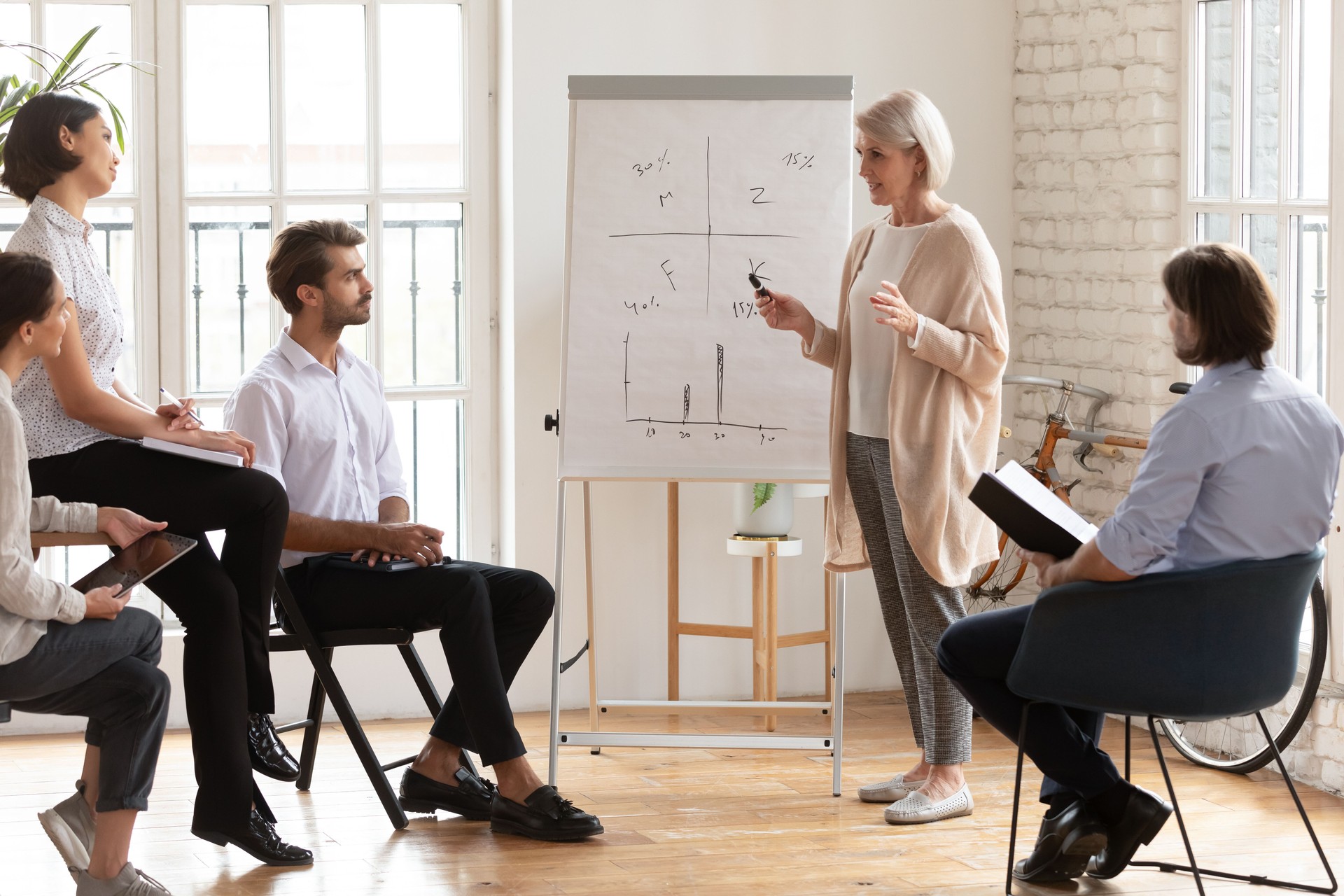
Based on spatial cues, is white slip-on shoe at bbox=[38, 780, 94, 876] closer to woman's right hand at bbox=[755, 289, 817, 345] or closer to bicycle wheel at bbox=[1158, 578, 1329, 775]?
woman's right hand at bbox=[755, 289, 817, 345]

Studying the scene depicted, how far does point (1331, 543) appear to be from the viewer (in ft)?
12.1

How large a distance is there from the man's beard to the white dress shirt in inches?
2.8

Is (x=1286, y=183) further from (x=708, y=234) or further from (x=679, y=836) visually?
(x=679, y=836)

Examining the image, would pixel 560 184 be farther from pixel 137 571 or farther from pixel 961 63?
pixel 137 571

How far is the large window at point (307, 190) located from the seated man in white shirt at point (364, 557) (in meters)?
1.09

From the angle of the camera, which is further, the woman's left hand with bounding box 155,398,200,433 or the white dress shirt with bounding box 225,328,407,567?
the white dress shirt with bounding box 225,328,407,567

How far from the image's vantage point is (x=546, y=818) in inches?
128

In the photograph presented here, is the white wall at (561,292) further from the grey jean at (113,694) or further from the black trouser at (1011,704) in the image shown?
the black trouser at (1011,704)

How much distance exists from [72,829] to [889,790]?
1.81 metres

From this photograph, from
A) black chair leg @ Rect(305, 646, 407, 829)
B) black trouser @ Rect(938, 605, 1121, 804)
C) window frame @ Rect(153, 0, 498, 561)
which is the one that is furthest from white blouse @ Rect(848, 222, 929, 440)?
window frame @ Rect(153, 0, 498, 561)

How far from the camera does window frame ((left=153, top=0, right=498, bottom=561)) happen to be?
4.41 m

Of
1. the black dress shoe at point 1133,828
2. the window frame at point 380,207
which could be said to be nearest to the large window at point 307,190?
the window frame at point 380,207

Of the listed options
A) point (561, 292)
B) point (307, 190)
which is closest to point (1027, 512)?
point (561, 292)

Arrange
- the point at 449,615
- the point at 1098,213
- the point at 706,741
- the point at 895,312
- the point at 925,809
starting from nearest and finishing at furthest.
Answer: the point at 895,312 < the point at 449,615 < the point at 925,809 < the point at 706,741 < the point at 1098,213
